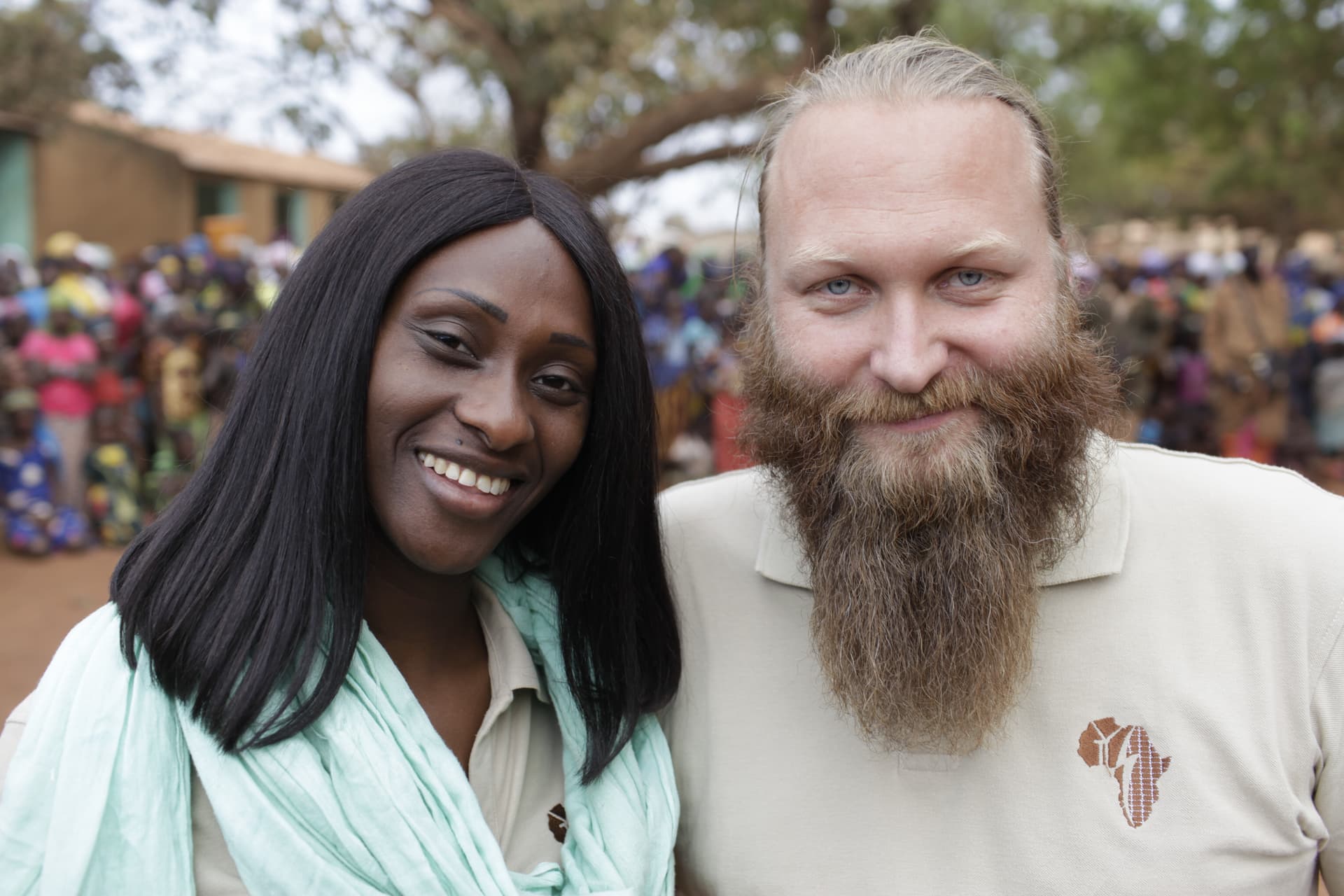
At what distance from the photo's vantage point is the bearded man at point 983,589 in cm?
181

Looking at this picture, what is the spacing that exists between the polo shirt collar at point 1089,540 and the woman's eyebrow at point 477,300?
677 millimetres

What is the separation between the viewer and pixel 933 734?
1.87m

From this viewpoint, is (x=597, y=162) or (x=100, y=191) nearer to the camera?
(x=597, y=162)

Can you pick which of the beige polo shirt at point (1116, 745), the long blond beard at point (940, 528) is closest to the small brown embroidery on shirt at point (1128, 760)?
the beige polo shirt at point (1116, 745)

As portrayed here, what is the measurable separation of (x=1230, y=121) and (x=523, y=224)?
59.8 ft

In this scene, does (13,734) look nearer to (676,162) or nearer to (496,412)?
(496,412)

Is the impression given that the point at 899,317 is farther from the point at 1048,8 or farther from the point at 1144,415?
the point at 1048,8

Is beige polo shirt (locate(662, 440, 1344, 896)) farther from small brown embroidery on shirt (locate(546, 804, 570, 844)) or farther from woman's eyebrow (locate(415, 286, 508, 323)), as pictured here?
woman's eyebrow (locate(415, 286, 508, 323))

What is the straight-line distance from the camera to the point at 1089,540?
2.00m

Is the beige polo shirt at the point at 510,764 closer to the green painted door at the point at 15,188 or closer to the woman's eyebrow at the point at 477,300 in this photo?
the woman's eyebrow at the point at 477,300

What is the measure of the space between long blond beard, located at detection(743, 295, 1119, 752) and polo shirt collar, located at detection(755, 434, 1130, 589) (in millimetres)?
34

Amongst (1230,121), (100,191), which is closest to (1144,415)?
(1230,121)

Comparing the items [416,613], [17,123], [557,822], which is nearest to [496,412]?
[416,613]

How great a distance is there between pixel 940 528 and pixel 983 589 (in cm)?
12
